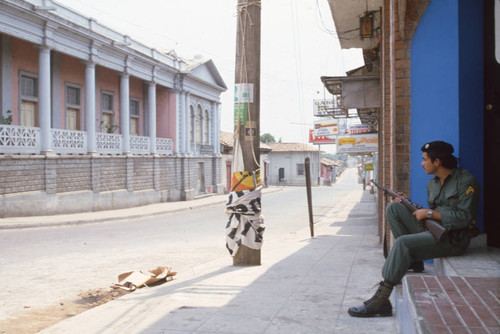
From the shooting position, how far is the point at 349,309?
12.5 ft

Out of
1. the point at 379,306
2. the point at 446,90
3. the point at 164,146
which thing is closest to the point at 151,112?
the point at 164,146

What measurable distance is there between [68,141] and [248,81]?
13764 millimetres

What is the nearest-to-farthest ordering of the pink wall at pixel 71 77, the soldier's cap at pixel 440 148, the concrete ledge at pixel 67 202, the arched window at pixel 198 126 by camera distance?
the soldier's cap at pixel 440 148, the concrete ledge at pixel 67 202, the pink wall at pixel 71 77, the arched window at pixel 198 126

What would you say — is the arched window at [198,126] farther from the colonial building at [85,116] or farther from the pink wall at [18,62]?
the pink wall at [18,62]

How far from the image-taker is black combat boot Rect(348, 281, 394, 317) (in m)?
3.64

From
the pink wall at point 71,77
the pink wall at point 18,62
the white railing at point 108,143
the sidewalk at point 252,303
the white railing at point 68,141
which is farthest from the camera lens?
the white railing at point 108,143

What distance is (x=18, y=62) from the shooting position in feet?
57.0

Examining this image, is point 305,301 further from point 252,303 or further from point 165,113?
point 165,113

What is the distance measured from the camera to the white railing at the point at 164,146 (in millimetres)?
25609

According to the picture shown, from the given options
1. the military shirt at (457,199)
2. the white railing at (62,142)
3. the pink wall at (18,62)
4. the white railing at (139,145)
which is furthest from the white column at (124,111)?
the military shirt at (457,199)

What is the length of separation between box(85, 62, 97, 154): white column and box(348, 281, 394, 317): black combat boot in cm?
1780

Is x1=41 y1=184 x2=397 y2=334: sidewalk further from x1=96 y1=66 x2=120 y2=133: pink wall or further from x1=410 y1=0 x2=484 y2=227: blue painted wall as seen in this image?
x1=96 y1=66 x2=120 y2=133: pink wall

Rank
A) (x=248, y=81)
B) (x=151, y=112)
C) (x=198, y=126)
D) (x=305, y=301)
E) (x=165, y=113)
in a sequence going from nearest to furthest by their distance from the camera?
(x=305, y=301) → (x=248, y=81) → (x=151, y=112) → (x=165, y=113) → (x=198, y=126)

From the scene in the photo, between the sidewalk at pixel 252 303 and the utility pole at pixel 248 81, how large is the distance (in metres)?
1.06
